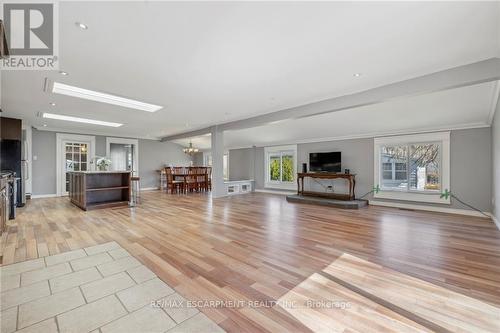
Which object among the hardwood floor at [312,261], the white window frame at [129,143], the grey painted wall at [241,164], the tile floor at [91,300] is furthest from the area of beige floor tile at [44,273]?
the grey painted wall at [241,164]

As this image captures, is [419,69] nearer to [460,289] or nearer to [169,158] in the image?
[460,289]

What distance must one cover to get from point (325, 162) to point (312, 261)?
196 inches

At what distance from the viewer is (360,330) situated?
4.74 ft

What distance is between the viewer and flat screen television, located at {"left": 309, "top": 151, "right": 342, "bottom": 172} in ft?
22.4

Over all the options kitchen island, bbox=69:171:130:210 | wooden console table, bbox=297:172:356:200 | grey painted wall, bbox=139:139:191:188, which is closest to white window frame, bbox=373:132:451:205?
wooden console table, bbox=297:172:356:200

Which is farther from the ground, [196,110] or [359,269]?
[196,110]

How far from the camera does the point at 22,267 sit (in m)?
2.36

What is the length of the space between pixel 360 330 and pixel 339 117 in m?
5.16

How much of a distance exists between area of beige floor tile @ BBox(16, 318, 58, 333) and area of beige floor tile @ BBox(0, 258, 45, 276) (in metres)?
1.16

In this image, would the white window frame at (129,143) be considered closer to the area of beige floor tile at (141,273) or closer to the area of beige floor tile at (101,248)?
the area of beige floor tile at (101,248)

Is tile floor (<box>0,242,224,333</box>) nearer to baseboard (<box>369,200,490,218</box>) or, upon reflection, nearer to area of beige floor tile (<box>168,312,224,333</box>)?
area of beige floor tile (<box>168,312,224,333</box>)

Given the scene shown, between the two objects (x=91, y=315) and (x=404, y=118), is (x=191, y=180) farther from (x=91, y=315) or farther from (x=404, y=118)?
(x=91, y=315)

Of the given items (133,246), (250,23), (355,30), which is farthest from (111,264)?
(355,30)

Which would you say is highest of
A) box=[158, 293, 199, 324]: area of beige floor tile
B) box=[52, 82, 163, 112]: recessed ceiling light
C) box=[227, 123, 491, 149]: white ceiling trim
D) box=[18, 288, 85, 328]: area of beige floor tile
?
box=[52, 82, 163, 112]: recessed ceiling light
